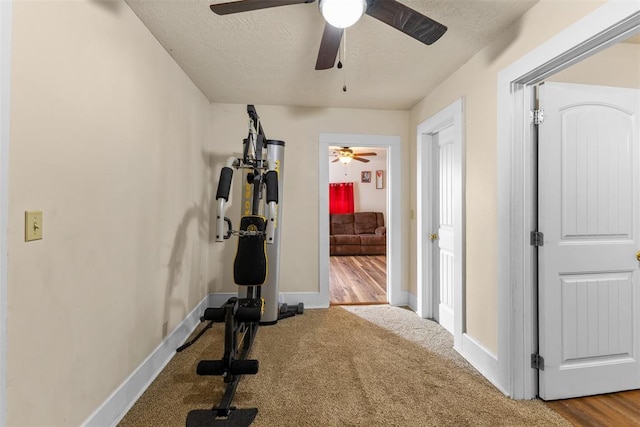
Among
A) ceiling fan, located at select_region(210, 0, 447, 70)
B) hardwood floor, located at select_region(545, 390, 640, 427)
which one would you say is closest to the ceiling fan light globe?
ceiling fan, located at select_region(210, 0, 447, 70)

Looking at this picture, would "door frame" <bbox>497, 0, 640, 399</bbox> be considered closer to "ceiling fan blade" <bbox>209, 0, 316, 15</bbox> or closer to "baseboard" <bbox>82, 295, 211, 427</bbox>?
"ceiling fan blade" <bbox>209, 0, 316, 15</bbox>

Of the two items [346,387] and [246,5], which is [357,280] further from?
[246,5]

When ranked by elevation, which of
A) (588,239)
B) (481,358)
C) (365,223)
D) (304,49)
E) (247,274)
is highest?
(304,49)

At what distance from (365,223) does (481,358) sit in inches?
214

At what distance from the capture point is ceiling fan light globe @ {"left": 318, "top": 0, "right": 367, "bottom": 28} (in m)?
1.21

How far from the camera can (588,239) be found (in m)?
1.72

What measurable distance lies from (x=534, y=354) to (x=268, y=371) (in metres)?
1.72

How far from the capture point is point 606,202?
68.0 inches

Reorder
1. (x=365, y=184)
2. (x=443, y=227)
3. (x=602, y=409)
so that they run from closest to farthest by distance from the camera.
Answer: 1. (x=602, y=409)
2. (x=443, y=227)
3. (x=365, y=184)

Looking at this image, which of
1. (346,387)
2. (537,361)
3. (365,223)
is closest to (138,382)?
(346,387)

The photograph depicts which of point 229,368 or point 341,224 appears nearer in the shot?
point 229,368

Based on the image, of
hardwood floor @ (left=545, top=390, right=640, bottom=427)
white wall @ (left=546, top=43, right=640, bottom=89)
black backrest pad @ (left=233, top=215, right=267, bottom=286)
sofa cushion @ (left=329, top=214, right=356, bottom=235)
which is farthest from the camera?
sofa cushion @ (left=329, top=214, right=356, bottom=235)

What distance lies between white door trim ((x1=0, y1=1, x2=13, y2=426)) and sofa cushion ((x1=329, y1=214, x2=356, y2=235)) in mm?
6493

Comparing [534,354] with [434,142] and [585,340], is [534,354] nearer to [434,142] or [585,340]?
[585,340]
